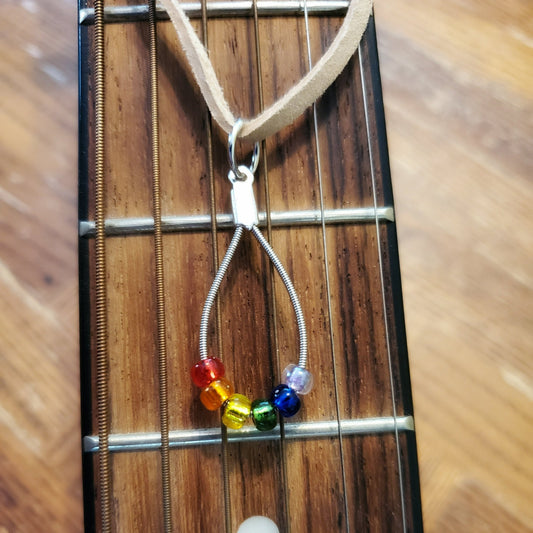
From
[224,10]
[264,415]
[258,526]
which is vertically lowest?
[258,526]

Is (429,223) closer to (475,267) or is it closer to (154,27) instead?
Result: (475,267)

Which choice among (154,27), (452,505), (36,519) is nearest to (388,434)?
(452,505)

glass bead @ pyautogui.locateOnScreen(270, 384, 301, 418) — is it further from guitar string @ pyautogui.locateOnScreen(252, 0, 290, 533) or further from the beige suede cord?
the beige suede cord

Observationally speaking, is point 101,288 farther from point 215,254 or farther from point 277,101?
point 277,101

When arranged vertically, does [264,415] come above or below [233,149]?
below

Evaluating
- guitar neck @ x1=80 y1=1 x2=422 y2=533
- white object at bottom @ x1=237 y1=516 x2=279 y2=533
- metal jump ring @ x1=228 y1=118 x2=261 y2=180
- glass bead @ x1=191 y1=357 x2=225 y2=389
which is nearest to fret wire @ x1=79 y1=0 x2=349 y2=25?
guitar neck @ x1=80 y1=1 x2=422 y2=533

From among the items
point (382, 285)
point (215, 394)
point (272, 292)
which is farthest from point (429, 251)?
point (215, 394)
